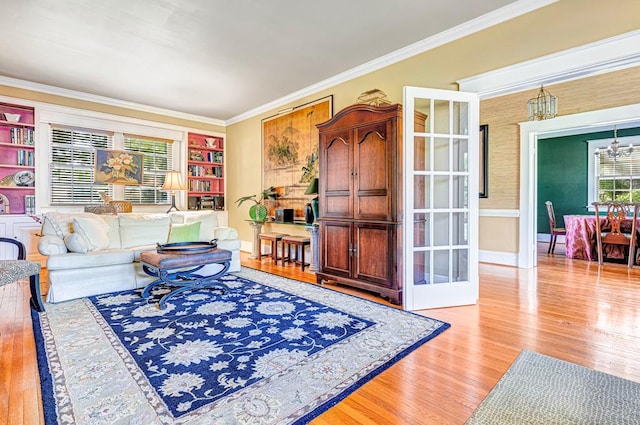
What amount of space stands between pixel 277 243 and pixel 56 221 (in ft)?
9.72

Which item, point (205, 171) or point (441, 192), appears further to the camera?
point (205, 171)

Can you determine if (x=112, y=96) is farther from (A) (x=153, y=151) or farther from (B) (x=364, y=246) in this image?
(B) (x=364, y=246)

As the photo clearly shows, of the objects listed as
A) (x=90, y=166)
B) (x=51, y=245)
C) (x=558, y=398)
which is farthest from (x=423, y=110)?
(x=90, y=166)

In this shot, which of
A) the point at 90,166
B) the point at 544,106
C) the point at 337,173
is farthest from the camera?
the point at 90,166

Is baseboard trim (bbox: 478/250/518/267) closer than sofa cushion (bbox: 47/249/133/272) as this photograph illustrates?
No

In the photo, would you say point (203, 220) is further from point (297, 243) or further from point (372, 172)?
point (372, 172)

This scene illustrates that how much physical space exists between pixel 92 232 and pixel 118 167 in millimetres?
2653

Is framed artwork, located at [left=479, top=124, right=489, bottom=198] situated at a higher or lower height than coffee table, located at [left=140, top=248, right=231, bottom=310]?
higher

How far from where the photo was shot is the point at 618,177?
7152mm

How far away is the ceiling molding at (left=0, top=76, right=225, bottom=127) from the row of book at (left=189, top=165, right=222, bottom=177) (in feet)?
3.26

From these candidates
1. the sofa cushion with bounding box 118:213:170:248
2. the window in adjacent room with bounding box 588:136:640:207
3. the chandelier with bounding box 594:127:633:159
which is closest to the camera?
the sofa cushion with bounding box 118:213:170:248

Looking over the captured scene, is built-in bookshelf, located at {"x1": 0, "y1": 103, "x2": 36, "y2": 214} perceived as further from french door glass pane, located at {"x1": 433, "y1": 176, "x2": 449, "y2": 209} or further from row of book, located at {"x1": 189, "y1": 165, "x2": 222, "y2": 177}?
french door glass pane, located at {"x1": 433, "y1": 176, "x2": 449, "y2": 209}

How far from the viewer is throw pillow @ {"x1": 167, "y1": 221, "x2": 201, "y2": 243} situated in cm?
413

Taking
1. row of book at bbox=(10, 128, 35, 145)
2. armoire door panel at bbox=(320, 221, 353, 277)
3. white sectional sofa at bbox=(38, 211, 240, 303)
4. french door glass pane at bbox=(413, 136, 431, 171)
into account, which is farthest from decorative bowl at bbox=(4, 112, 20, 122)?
french door glass pane at bbox=(413, 136, 431, 171)
